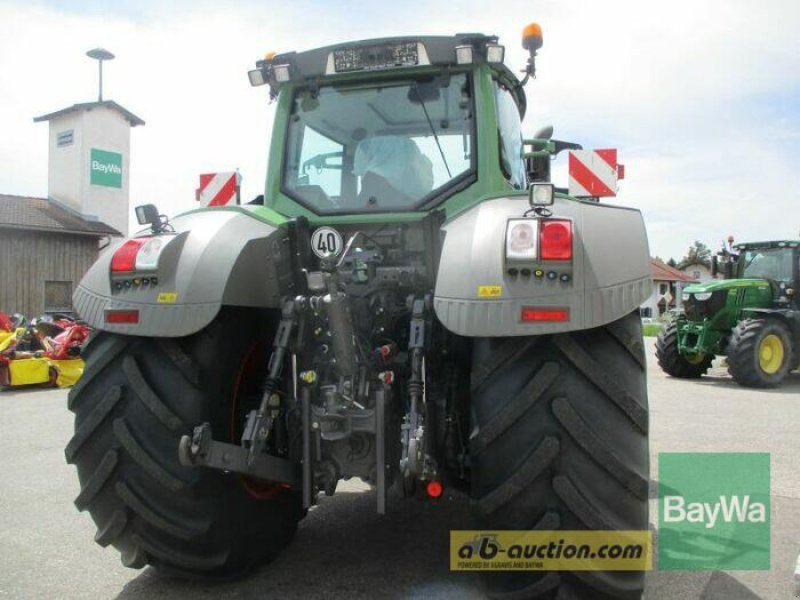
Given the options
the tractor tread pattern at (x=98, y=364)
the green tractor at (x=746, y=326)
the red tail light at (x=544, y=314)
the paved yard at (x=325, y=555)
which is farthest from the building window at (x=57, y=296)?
the red tail light at (x=544, y=314)

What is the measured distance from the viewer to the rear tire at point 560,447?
8.33ft

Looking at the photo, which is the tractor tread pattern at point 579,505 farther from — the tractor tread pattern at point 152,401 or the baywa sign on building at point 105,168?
the baywa sign on building at point 105,168

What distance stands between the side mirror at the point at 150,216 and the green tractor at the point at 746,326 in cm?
1116

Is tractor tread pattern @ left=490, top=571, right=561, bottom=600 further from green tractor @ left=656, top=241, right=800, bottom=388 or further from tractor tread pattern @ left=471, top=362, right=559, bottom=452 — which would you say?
green tractor @ left=656, top=241, right=800, bottom=388

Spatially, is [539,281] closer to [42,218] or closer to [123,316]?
[123,316]

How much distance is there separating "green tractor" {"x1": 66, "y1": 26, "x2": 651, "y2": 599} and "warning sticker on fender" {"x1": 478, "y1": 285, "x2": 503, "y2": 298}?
0.03ft

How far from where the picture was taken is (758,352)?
12156 mm

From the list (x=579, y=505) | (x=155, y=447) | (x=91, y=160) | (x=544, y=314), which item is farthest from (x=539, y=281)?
(x=91, y=160)

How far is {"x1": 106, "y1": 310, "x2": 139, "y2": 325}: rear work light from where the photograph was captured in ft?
9.73

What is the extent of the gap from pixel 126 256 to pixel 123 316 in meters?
0.27

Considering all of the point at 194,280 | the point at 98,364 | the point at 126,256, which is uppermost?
the point at 126,256

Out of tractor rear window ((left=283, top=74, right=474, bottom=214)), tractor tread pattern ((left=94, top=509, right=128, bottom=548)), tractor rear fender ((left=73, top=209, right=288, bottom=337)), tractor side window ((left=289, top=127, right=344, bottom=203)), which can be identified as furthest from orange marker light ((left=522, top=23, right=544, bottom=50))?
tractor tread pattern ((left=94, top=509, right=128, bottom=548))

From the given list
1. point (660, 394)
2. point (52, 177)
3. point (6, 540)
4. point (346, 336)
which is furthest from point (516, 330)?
point (52, 177)

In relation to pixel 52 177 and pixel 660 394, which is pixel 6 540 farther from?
pixel 52 177
